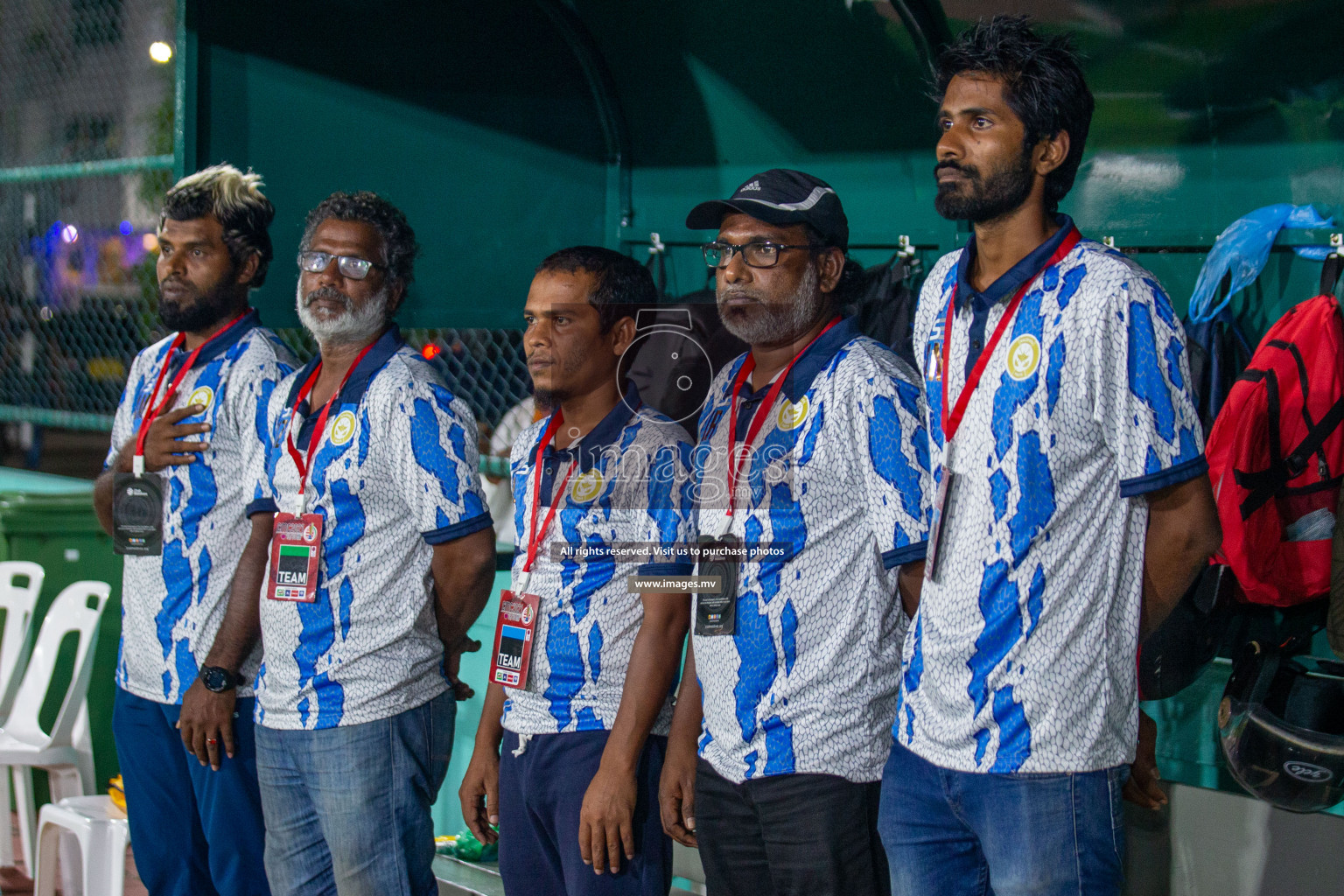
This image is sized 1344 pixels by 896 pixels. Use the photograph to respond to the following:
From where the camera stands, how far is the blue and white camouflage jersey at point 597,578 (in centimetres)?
221

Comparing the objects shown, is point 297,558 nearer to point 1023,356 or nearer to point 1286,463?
point 1023,356

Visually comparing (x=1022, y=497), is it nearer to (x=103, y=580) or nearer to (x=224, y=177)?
(x=224, y=177)

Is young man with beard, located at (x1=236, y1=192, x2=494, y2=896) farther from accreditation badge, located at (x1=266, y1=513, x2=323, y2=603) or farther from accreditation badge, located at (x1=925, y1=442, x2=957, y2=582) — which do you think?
accreditation badge, located at (x1=925, y1=442, x2=957, y2=582)

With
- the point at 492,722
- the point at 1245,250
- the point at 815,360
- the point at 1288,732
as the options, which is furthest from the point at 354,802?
the point at 1245,250

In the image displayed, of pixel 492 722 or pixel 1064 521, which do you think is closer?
pixel 1064 521

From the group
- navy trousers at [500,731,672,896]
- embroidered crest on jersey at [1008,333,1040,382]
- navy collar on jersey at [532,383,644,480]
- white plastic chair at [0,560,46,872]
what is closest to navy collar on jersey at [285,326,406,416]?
navy collar on jersey at [532,383,644,480]

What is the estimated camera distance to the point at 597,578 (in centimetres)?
223

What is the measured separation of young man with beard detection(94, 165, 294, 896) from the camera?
2.76 m

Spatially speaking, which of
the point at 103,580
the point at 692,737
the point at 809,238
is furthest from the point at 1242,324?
the point at 103,580

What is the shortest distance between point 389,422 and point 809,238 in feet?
2.98

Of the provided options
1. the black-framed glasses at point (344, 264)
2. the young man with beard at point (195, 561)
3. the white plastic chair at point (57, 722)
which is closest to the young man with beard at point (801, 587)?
the black-framed glasses at point (344, 264)

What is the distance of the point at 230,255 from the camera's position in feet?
10.3

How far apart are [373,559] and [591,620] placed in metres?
0.48

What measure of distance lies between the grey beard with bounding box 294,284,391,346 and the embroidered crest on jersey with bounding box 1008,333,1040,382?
1.40m
